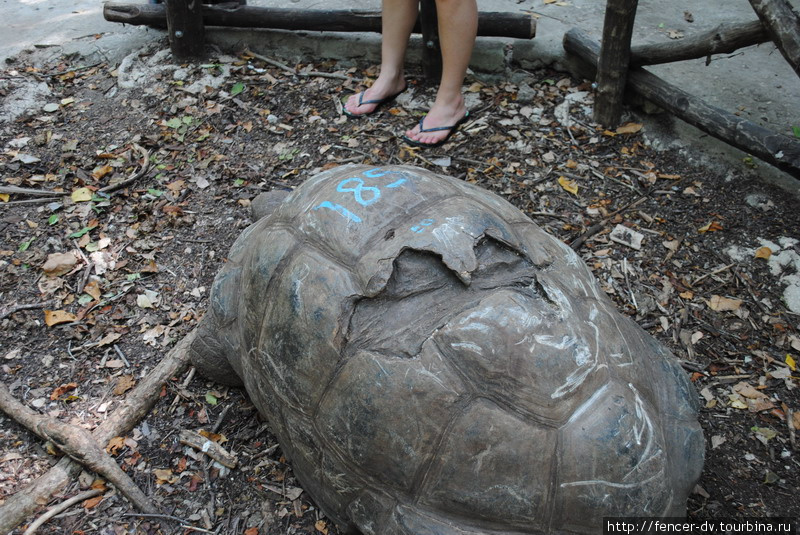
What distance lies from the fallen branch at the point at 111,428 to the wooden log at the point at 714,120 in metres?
2.75

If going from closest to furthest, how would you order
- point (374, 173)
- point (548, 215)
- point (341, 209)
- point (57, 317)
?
point (341, 209), point (374, 173), point (57, 317), point (548, 215)

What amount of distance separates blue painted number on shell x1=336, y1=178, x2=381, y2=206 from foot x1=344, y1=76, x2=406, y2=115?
195 cm

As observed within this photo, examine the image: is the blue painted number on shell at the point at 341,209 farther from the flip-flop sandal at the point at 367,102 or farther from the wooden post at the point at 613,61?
the wooden post at the point at 613,61

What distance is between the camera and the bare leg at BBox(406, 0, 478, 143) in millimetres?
3354

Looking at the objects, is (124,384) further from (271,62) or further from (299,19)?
(299,19)

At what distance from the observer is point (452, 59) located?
3.56 meters

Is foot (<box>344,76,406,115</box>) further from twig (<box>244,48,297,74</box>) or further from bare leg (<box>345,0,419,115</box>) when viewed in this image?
twig (<box>244,48,297,74</box>)

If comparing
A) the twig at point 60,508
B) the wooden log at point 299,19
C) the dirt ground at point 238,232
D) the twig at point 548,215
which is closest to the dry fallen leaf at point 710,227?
the dirt ground at point 238,232

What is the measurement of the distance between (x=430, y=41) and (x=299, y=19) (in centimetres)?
97

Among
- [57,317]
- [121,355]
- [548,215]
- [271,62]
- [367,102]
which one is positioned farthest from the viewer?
[271,62]

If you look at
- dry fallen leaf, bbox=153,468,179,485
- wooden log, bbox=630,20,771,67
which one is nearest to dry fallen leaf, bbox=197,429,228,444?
dry fallen leaf, bbox=153,468,179,485

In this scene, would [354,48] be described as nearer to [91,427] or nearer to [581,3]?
[581,3]

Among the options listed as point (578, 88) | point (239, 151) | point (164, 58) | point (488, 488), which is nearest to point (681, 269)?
point (578, 88)

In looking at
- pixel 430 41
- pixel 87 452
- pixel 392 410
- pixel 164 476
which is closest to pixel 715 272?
pixel 392 410
